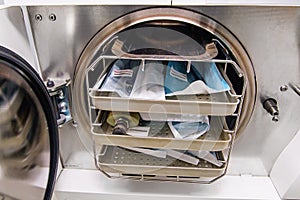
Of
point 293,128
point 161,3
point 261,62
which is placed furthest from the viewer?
point 293,128

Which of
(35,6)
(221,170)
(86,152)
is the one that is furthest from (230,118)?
(35,6)

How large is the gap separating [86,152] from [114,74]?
0.36 m

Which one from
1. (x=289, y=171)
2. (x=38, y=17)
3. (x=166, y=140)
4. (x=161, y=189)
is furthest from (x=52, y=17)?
(x=289, y=171)

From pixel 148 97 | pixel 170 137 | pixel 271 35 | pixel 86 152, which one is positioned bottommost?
pixel 86 152

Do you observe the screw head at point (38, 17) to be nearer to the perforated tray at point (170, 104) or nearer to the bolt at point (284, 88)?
the perforated tray at point (170, 104)

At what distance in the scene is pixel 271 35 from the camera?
0.83m

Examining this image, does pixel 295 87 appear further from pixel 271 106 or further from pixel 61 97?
pixel 61 97

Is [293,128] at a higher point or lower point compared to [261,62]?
lower

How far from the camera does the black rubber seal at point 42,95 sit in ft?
2.15

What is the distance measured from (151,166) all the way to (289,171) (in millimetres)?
487

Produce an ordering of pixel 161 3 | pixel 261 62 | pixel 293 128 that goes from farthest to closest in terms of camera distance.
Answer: pixel 293 128, pixel 261 62, pixel 161 3

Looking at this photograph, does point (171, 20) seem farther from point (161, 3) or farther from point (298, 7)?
point (298, 7)

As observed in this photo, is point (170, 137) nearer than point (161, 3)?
No

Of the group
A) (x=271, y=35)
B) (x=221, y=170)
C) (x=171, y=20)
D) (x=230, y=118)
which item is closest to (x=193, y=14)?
(x=171, y=20)
